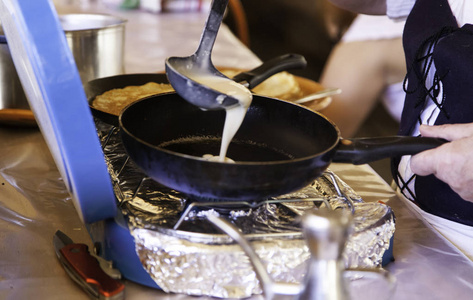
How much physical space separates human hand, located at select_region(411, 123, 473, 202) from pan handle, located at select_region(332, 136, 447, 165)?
0.03m

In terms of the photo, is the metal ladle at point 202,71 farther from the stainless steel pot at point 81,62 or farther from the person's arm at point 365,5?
the person's arm at point 365,5

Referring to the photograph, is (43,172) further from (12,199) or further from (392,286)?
(392,286)

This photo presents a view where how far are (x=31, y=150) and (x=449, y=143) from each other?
0.78 meters

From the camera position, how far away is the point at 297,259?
62 cm

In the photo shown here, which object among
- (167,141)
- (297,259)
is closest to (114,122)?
(167,141)

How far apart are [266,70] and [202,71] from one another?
233mm

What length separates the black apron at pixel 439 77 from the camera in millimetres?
891

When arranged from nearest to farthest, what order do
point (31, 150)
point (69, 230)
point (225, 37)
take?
point (69, 230), point (31, 150), point (225, 37)

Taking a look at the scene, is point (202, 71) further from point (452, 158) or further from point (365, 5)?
point (365, 5)

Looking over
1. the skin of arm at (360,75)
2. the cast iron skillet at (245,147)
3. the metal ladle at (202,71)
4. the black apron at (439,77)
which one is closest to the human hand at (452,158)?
the cast iron skillet at (245,147)

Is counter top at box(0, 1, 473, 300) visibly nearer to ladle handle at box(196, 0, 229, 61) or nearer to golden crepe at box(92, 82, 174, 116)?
golden crepe at box(92, 82, 174, 116)

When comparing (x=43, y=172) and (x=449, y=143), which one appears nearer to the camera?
(x=449, y=143)

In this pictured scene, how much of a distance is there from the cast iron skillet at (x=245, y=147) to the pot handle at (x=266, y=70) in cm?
16

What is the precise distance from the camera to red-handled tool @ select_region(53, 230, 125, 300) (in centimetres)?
60
